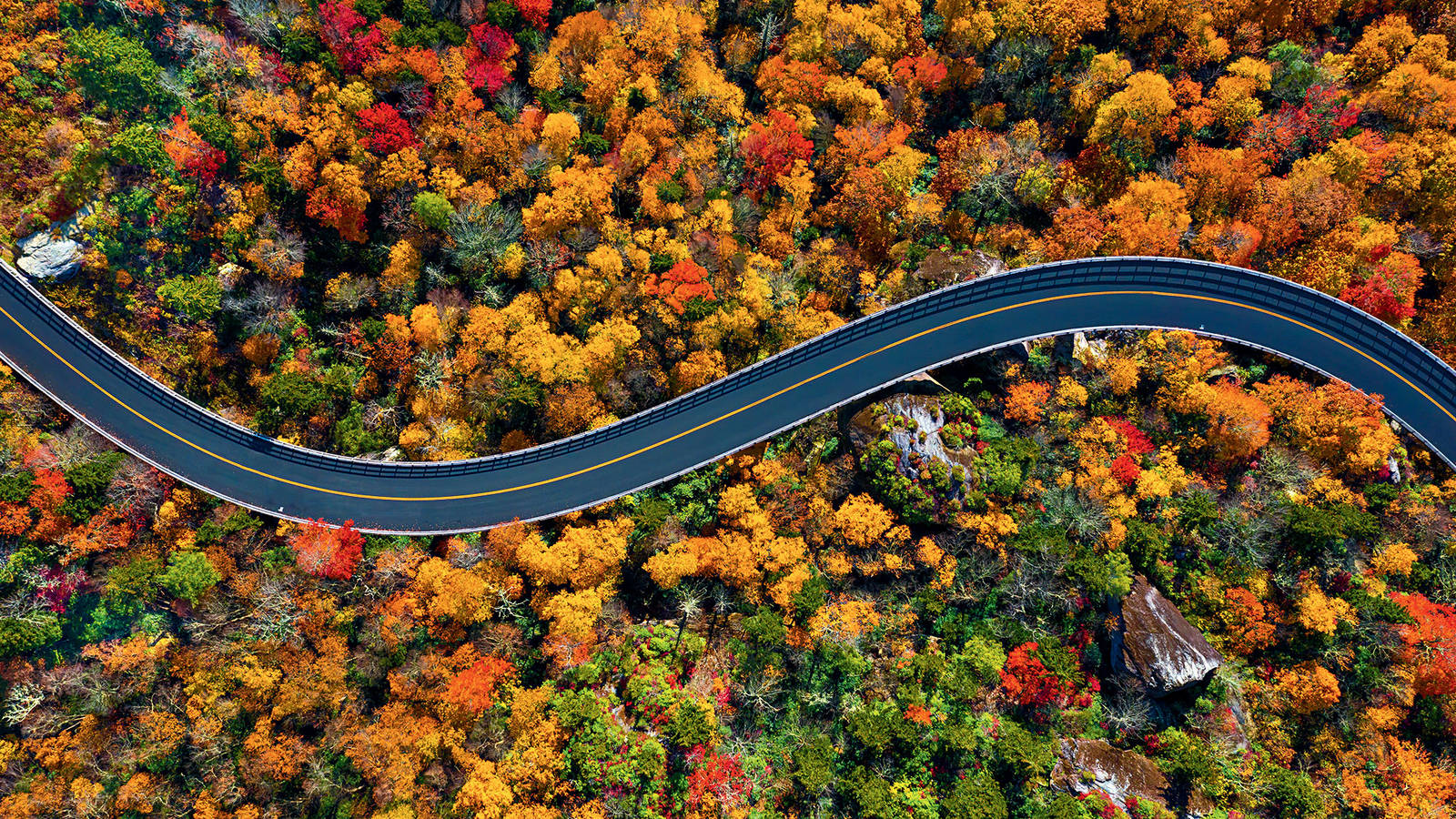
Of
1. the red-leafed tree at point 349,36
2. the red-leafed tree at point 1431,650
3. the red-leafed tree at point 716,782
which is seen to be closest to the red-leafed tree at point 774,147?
the red-leafed tree at point 349,36

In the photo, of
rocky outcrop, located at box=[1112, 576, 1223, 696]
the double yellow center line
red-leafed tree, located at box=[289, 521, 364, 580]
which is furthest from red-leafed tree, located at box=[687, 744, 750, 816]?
red-leafed tree, located at box=[289, 521, 364, 580]

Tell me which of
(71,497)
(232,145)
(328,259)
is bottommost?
(71,497)

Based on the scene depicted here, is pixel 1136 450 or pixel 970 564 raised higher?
pixel 1136 450

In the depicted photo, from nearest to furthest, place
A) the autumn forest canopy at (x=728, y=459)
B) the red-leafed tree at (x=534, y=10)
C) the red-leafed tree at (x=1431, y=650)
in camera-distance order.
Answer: the red-leafed tree at (x=1431, y=650) → the autumn forest canopy at (x=728, y=459) → the red-leafed tree at (x=534, y=10)

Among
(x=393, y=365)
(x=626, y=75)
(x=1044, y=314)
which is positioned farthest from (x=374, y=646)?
(x=1044, y=314)

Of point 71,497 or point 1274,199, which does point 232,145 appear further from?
point 1274,199

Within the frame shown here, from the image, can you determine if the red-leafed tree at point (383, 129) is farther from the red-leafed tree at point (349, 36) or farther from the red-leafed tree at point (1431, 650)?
the red-leafed tree at point (1431, 650)

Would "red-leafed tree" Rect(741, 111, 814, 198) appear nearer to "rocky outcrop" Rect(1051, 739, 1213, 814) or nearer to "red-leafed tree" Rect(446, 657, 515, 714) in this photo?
"red-leafed tree" Rect(446, 657, 515, 714)
